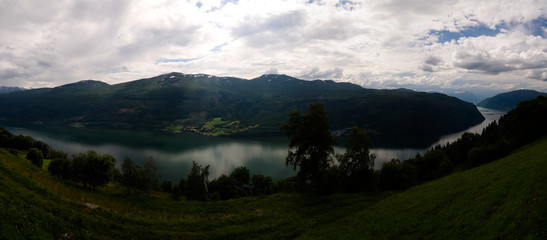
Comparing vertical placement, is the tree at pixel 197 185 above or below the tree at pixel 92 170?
below

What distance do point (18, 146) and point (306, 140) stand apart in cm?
9363

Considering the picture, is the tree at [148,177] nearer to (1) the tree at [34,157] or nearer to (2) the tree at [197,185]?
(2) the tree at [197,185]

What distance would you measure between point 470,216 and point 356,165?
27580 millimetres

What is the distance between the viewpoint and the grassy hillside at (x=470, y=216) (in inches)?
490

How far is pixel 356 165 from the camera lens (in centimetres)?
4319

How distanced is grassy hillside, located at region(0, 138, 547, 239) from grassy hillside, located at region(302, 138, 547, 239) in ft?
0.17

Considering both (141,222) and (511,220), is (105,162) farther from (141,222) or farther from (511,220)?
(511,220)

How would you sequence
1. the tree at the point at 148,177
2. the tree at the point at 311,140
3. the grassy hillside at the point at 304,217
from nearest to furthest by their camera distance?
1. the grassy hillside at the point at 304,217
2. the tree at the point at 311,140
3. the tree at the point at 148,177

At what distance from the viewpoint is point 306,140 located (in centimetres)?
3938

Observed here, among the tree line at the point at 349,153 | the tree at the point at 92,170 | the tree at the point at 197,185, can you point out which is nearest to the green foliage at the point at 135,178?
the tree at the point at 92,170

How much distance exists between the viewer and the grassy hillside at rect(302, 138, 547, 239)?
12.4m

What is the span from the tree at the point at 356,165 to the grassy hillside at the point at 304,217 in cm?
1237

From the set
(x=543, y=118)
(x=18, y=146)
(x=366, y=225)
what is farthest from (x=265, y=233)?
(x=18, y=146)

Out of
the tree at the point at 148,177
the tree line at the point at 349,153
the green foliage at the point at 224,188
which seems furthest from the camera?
the green foliage at the point at 224,188
